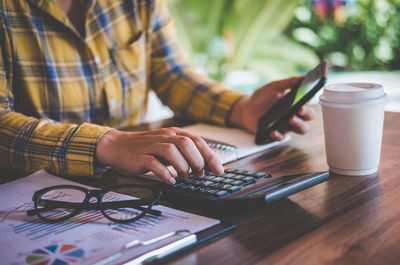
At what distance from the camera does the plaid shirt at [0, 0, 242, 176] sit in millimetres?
801

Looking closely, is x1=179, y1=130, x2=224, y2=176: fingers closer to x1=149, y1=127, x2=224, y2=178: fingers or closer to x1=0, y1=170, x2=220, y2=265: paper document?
x1=149, y1=127, x2=224, y2=178: fingers

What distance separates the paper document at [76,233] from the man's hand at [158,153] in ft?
0.28

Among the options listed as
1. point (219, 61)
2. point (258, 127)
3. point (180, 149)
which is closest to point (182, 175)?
point (180, 149)

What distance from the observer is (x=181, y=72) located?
4.24 ft

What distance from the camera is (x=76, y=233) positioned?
1.60ft

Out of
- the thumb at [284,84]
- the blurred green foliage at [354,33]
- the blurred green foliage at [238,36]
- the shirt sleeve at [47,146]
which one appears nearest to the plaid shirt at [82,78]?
the shirt sleeve at [47,146]

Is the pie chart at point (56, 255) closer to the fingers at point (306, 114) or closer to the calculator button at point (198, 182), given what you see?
the calculator button at point (198, 182)

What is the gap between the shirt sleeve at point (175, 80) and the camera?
1.17m

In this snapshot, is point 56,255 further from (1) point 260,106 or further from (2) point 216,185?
(1) point 260,106

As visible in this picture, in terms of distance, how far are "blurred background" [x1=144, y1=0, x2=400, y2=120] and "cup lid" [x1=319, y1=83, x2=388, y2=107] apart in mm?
2866

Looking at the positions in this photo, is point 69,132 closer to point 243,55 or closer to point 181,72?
point 181,72

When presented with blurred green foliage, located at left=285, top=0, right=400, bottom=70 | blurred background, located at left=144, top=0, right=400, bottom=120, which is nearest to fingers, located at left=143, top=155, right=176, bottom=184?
blurred background, located at left=144, top=0, right=400, bottom=120

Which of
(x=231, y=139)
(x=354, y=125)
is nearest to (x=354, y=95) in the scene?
(x=354, y=125)

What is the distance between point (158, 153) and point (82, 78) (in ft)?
1.87
